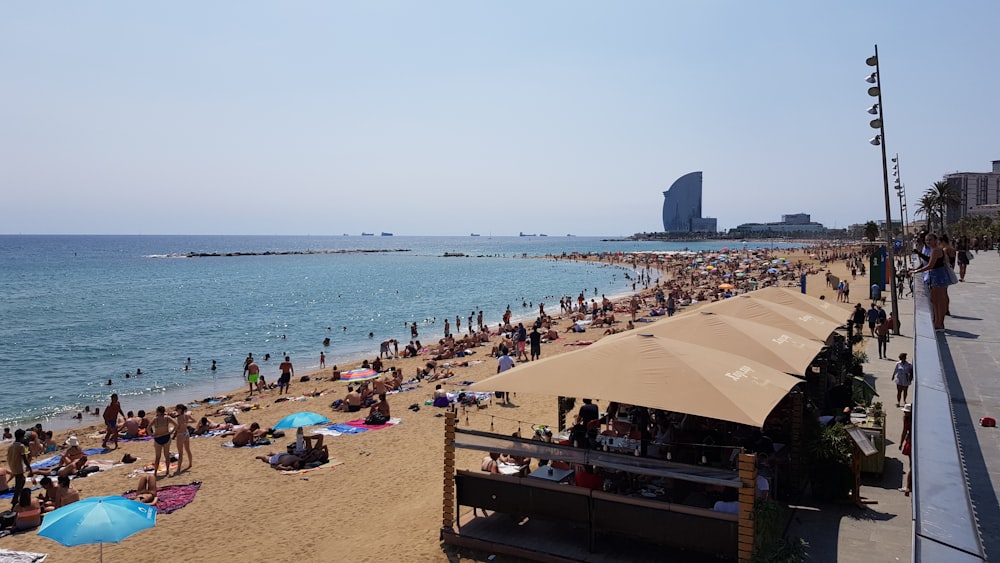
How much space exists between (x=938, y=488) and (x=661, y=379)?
157 inches

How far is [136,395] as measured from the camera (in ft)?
78.0

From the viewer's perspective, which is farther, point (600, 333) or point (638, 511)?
point (600, 333)

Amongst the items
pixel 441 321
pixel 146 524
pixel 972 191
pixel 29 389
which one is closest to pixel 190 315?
pixel 441 321

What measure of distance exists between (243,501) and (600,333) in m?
21.8

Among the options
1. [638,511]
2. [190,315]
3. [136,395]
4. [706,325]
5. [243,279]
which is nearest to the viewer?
[638,511]

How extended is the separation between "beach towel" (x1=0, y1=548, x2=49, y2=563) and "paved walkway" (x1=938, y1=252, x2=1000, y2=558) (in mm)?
10478

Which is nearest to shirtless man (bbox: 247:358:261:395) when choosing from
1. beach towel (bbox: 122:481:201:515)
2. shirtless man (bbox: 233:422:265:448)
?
shirtless man (bbox: 233:422:265:448)

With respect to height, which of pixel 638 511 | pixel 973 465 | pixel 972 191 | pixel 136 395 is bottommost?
pixel 136 395

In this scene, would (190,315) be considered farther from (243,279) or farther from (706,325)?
(706,325)

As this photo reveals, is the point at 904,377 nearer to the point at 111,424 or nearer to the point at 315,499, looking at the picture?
the point at 315,499

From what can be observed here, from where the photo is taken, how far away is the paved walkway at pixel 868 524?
620 cm

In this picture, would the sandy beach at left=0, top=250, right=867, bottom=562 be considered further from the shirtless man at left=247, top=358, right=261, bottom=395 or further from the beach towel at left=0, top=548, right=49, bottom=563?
the shirtless man at left=247, top=358, right=261, bottom=395

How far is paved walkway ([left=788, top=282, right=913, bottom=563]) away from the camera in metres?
6.20

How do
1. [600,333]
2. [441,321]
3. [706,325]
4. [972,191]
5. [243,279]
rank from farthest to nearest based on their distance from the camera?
[972,191], [243,279], [441,321], [600,333], [706,325]
